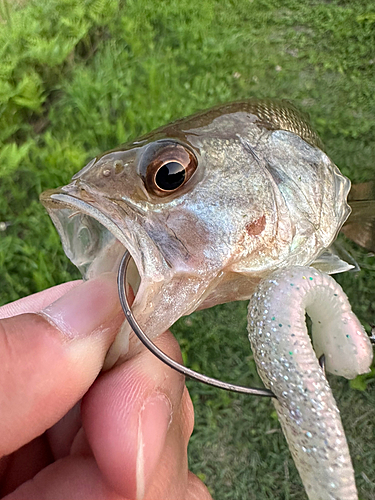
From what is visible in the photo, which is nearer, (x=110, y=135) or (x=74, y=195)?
(x=74, y=195)

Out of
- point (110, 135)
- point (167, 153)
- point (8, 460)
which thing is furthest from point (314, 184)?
point (110, 135)

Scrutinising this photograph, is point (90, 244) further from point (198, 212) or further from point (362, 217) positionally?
point (362, 217)

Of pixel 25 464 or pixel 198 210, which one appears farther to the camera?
pixel 25 464

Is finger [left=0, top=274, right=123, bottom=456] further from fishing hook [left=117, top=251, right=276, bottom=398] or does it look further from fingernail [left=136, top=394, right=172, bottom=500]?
fingernail [left=136, top=394, right=172, bottom=500]

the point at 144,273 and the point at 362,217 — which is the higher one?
the point at 144,273

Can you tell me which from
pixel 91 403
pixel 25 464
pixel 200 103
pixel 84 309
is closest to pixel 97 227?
pixel 84 309

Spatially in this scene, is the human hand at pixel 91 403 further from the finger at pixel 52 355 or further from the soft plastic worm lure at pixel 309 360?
the soft plastic worm lure at pixel 309 360

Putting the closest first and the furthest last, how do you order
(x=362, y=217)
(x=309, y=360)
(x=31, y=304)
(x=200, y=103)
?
(x=309, y=360)
(x=31, y=304)
(x=362, y=217)
(x=200, y=103)

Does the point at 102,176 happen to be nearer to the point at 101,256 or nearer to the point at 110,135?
the point at 101,256
